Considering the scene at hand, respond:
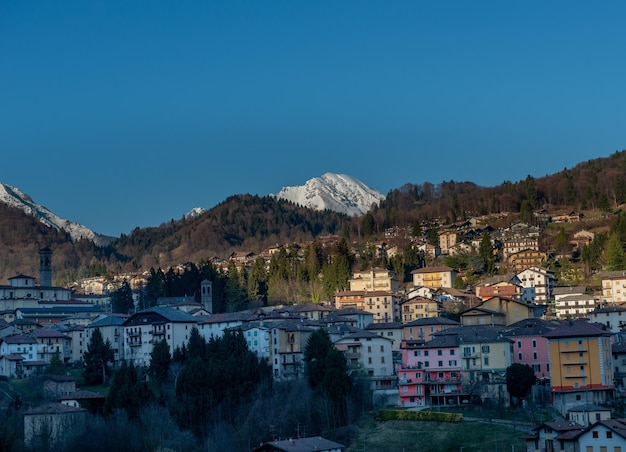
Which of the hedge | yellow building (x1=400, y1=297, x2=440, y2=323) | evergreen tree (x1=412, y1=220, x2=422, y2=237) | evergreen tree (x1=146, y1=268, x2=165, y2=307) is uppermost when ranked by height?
evergreen tree (x1=412, y1=220, x2=422, y2=237)

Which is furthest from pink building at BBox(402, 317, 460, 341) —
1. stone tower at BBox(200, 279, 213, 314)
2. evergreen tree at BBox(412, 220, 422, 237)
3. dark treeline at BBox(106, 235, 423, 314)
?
evergreen tree at BBox(412, 220, 422, 237)

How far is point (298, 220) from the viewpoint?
633 ft

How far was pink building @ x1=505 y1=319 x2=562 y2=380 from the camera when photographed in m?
64.0

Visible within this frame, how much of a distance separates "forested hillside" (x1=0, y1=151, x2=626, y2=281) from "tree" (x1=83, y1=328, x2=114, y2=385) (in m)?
51.3

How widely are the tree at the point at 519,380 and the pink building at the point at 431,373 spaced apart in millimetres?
3680

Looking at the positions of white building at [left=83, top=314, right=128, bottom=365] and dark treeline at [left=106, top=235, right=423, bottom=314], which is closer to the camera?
white building at [left=83, top=314, right=128, bottom=365]

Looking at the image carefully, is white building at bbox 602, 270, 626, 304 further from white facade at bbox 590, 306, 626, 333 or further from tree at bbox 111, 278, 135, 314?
tree at bbox 111, 278, 135, 314

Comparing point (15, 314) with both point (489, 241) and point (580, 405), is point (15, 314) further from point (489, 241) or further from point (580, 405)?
point (580, 405)

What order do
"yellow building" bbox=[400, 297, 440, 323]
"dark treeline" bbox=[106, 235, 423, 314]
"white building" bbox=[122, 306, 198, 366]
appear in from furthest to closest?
"dark treeline" bbox=[106, 235, 423, 314]
"yellow building" bbox=[400, 297, 440, 323]
"white building" bbox=[122, 306, 198, 366]

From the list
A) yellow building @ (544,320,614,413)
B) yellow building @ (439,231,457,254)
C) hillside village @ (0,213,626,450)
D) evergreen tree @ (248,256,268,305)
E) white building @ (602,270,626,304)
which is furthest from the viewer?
yellow building @ (439,231,457,254)

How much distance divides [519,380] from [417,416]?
5553 mm

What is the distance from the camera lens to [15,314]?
313 ft

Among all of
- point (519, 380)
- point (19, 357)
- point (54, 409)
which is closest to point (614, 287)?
point (519, 380)

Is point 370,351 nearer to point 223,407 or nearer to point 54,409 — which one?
point 223,407
